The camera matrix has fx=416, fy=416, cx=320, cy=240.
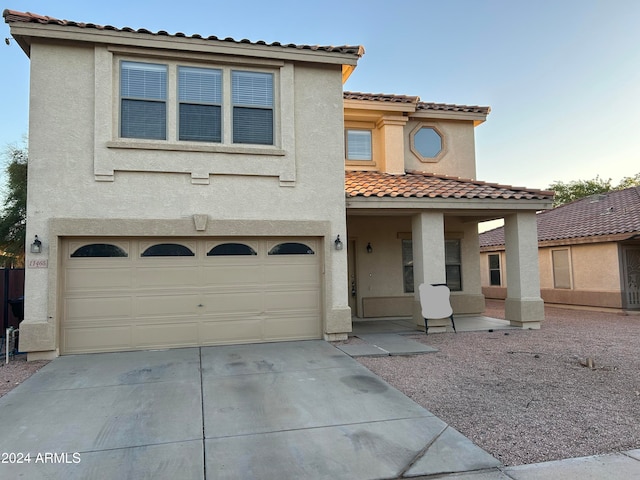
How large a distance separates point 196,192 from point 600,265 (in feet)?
48.8

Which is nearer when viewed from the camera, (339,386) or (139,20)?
(339,386)

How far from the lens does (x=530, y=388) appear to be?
6078 mm

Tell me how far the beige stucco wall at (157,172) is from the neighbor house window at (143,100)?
0.22 meters

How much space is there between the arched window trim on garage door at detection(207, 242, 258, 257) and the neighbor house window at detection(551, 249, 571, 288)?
1397 cm

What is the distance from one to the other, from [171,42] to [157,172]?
9.16ft

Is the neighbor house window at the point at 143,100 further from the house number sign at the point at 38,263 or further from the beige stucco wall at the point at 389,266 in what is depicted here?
the beige stucco wall at the point at 389,266

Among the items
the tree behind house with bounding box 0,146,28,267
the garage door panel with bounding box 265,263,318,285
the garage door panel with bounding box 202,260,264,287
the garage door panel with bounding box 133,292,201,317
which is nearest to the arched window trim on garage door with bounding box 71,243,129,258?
the garage door panel with bounding box 133,292,201,317

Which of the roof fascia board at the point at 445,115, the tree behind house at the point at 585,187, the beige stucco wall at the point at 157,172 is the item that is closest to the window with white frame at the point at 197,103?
the beige stucco wall at the point at 157,172

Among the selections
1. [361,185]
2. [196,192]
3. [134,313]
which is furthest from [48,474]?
[361,185]

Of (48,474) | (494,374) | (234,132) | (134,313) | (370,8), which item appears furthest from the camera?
(370,8)

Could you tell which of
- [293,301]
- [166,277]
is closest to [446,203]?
[293,301]

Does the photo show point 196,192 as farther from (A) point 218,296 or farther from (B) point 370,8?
(B) point 370,8

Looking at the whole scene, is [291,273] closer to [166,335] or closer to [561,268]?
[166,335]

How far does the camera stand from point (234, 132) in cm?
934
